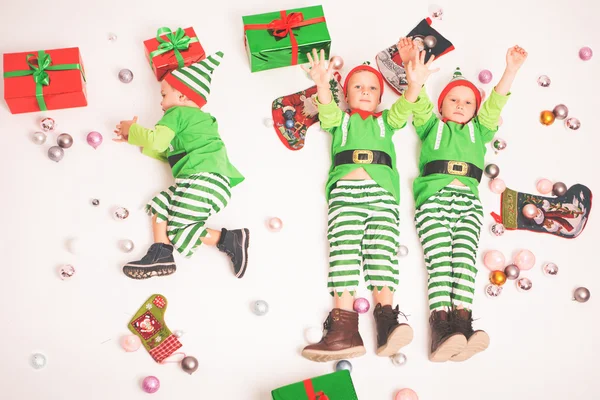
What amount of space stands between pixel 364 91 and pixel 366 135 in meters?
0.17

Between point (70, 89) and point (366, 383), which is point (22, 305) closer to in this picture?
point (70, 89)

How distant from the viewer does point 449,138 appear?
2.15m

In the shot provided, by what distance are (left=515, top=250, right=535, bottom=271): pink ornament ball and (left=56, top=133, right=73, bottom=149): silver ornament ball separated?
1.60 meters

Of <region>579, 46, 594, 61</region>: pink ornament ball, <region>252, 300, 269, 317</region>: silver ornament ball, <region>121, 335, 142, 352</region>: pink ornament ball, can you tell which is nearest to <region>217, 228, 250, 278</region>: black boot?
<region>252, 300, 269, 317</region>: silver ornament ball

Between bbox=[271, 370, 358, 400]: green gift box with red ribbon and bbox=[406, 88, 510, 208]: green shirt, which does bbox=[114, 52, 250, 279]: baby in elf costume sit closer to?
bbox=[271, 370, 358, 400]: green gift box with red ribbon

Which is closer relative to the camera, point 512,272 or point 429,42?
point 512,272

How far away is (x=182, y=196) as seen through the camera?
1948mm

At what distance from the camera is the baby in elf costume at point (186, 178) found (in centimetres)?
194

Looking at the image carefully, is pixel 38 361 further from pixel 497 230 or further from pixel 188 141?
pixel 497 230

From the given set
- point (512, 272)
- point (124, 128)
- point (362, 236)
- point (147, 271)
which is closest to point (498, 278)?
point (512, 272)

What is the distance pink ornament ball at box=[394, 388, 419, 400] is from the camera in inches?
75.3

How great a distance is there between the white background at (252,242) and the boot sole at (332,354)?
0.07 metres

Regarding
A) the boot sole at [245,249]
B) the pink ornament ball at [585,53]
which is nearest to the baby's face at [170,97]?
the boot sole at [245,249]

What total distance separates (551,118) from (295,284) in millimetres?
1221
